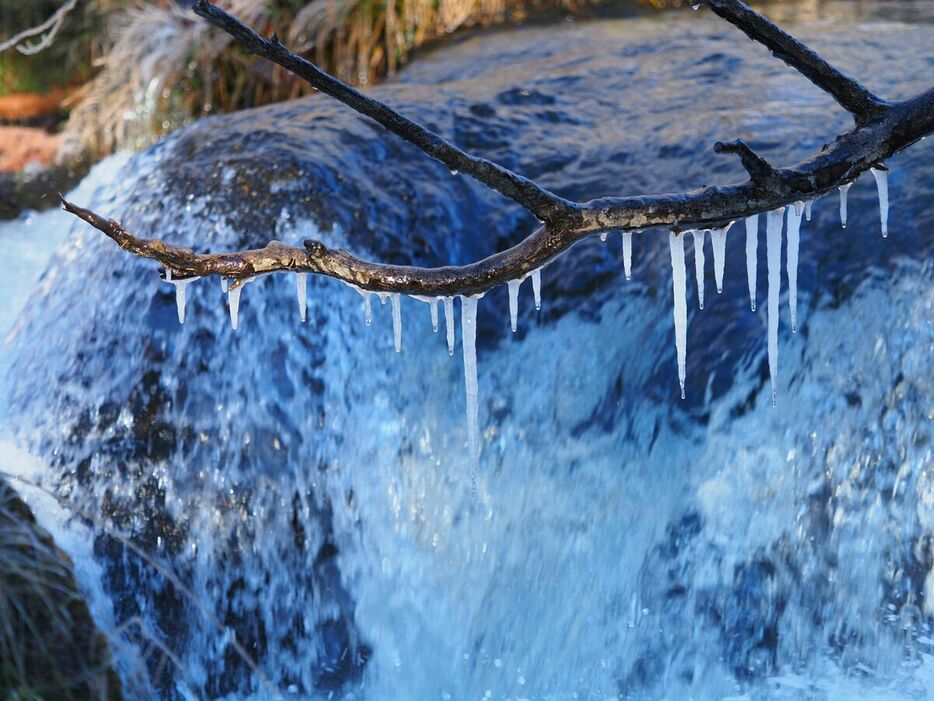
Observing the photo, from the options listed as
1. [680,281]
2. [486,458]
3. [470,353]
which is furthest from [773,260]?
[486,458]

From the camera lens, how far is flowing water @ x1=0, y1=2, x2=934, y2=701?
3182 millimetres

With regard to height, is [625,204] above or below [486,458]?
above

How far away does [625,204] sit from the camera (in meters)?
1.86

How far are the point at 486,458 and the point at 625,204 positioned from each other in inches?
71.4

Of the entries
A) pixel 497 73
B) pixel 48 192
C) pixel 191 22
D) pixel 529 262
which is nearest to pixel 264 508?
pixel 529 262

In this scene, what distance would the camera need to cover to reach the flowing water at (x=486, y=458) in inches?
125

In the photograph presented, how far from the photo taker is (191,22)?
7.27 meters

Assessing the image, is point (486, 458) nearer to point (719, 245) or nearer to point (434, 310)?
point (434, 310)

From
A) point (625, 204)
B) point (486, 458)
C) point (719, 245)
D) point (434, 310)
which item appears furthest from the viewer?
point (486, 458)

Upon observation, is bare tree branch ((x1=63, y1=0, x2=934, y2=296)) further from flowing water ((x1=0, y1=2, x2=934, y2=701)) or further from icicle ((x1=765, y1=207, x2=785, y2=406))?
flowing water ((x1=0, y1=2, x2=934, y2=701))

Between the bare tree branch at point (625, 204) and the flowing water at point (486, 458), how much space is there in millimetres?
1403

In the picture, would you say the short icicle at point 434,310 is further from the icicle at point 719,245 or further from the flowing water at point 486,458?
the flowing water at point 486,458

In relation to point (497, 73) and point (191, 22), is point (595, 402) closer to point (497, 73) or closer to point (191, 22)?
point (497, 73)

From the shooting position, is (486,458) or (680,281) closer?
(680,281)
